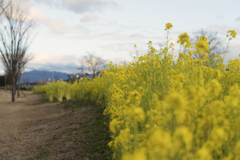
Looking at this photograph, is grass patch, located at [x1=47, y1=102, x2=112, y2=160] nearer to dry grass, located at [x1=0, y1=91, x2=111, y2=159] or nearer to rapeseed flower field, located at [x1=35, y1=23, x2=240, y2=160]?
dry grass, located at [x1=0, y1=91, x2=111, y2=159]

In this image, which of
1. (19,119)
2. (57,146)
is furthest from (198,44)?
(19,119)

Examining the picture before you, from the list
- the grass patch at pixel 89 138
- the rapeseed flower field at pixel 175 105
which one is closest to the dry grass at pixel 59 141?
the grass patch at pixel 89 138

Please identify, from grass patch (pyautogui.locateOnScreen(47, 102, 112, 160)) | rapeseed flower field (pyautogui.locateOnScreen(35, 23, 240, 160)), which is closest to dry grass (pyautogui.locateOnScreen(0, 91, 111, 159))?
grass patch (pyautogui.locateOnScreen(47, 102, 112, 160))

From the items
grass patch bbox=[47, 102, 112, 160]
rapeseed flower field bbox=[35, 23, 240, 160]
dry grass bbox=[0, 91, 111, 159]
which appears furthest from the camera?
dry grass bbox=[0, 91, 111, 159]

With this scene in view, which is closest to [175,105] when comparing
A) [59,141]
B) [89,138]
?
[89,138]

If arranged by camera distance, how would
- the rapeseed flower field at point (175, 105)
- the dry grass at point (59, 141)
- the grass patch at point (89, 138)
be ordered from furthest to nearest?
the dry grass at point (59, 141), the grass patch at point (89, 138), the rapeseed flower field at point (175, 105)

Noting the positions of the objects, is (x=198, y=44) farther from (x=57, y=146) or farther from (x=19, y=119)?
(x=19, y=119)

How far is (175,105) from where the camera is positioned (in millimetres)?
1260

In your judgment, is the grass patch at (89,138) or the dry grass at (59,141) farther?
the dry grass at (59,141)

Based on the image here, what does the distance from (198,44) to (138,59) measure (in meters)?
2.90

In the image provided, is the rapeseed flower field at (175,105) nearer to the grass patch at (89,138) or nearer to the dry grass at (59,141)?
the grass patch at (89,138)

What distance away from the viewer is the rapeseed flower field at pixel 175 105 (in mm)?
1377

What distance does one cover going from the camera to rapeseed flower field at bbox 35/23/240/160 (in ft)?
4.52

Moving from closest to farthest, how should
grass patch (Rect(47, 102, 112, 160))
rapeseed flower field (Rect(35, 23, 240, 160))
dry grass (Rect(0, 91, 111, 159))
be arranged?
rapeseed flower field (Rect(35, 23, 240, 160)) < grass patch (Rect(47, 102, 112, 160)) < dry grass (Rect(0, 91, 111, 159))
